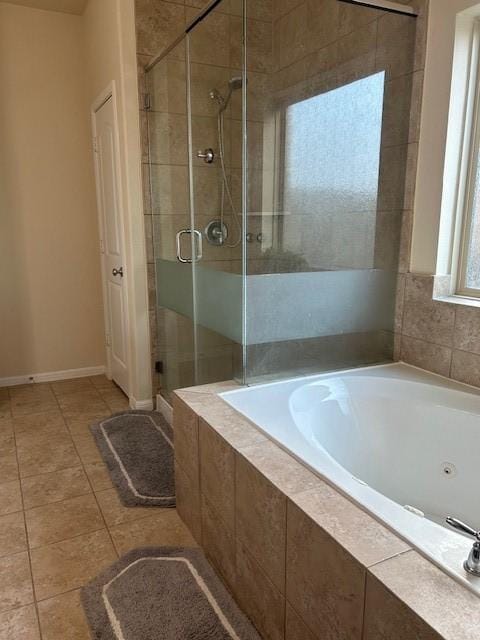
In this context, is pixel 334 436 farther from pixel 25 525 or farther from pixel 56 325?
pixel 56 325

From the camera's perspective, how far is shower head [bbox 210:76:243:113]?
2.15m

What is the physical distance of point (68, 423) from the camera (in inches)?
115

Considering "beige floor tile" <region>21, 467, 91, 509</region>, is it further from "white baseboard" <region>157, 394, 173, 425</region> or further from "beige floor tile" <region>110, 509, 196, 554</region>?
"white baseboard" <region>157, 394, 173, 425</region>

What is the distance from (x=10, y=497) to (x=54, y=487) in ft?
0.61

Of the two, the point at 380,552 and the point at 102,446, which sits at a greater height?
the point at 380,552

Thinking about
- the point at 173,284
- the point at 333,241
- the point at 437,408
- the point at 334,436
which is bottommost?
the point at 334,436

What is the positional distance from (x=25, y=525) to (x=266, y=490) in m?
1.22

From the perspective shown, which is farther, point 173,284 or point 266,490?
point 173,284

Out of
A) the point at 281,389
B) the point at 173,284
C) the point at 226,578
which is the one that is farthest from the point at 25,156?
the point at 226,578

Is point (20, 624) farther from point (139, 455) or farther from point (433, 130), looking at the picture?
point (433, 130)

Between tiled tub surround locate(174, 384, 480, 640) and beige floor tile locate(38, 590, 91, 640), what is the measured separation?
0.45 metres

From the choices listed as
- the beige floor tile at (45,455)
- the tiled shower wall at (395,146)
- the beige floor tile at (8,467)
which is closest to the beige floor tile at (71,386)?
the beige floor tile at (45,455)

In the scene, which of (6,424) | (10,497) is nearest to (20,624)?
(10,497)

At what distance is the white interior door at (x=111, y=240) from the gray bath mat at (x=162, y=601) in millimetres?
1708
